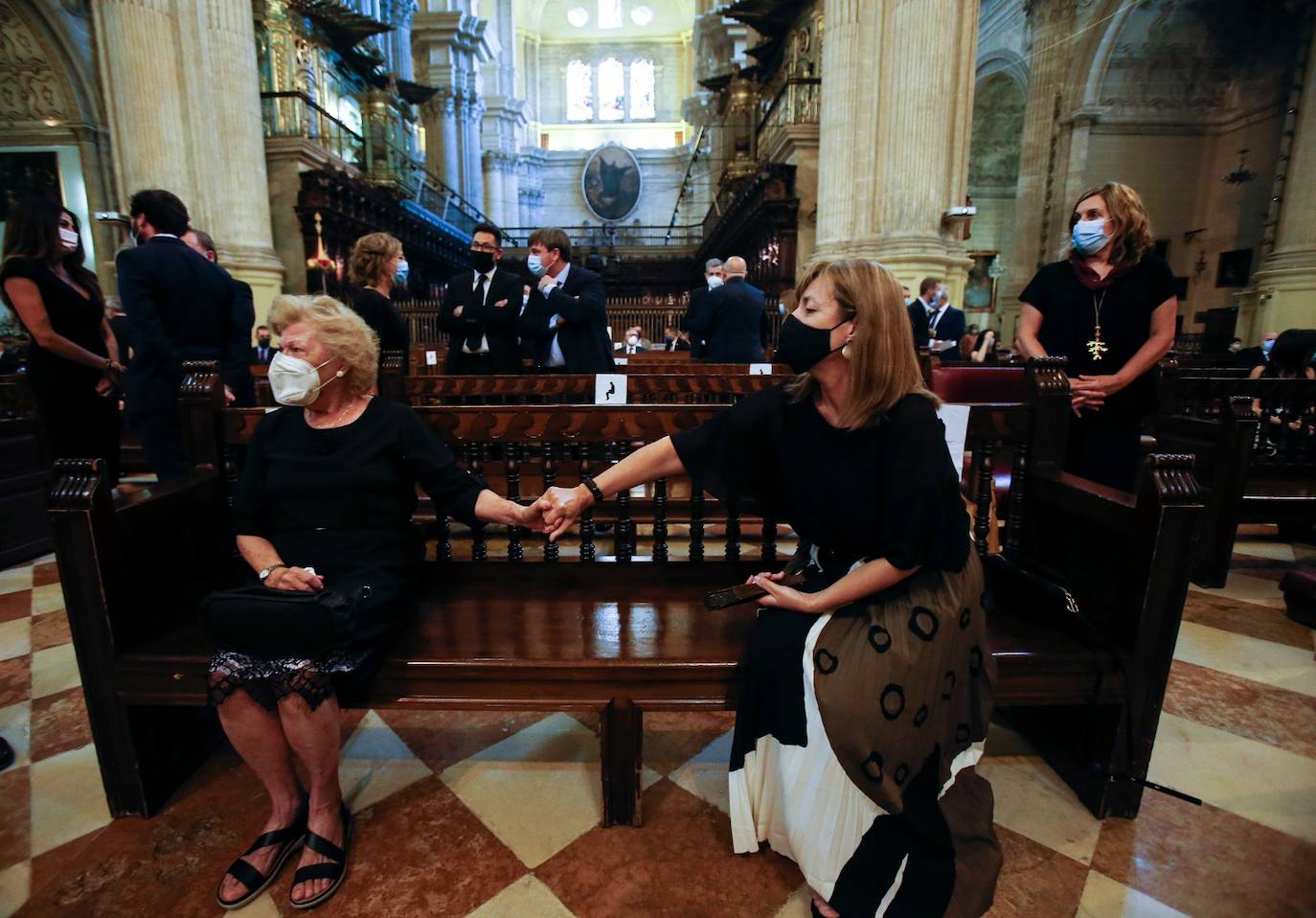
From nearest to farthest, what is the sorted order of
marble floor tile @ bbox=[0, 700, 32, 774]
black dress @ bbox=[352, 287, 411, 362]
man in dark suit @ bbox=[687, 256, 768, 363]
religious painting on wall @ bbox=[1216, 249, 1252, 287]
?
marble floor tile @ bbox=[0, 700, 32, 774] < black dress @ bbox=[352, 287, 411, 362] < man in dark suit @ bbox=[687, 256, 768, 363] < religious painting on wall @ bbox=[1216, 249, 1252, 287]

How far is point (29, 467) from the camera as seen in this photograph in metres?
3.83

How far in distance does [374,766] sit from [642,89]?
→ 3782 centimetres

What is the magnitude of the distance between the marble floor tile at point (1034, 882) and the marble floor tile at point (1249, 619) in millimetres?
1722

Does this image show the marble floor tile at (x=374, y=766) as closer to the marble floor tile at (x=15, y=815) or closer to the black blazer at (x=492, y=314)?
the marble floor tile at (x=15, y=815)

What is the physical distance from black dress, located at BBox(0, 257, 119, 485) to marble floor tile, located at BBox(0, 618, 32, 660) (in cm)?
76

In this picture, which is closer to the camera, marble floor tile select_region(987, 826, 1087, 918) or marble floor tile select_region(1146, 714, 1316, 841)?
marble floor tile select_region(987, 826, 1087, 918)

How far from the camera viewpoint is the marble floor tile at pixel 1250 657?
2.40 metres

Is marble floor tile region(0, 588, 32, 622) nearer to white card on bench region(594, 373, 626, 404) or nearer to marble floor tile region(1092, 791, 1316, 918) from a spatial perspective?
white card on bench region(594, 373, 626, 404)

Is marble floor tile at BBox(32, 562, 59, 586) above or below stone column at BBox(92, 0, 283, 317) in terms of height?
below

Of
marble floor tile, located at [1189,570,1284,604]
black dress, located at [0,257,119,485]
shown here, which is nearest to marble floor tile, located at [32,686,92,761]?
black dress, located at [0,257,119,485]

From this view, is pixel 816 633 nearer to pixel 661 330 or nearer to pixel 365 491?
pixel 365 491

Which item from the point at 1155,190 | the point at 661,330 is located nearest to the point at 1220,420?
the point at 661,330

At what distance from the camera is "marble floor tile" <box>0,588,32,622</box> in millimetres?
2990

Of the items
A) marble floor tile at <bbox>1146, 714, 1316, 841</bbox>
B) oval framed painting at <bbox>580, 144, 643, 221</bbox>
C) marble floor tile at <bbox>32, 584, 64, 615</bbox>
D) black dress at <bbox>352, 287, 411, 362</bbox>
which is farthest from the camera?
oval framed painting at <bbox>580, 144, 643, 221</bbox>
